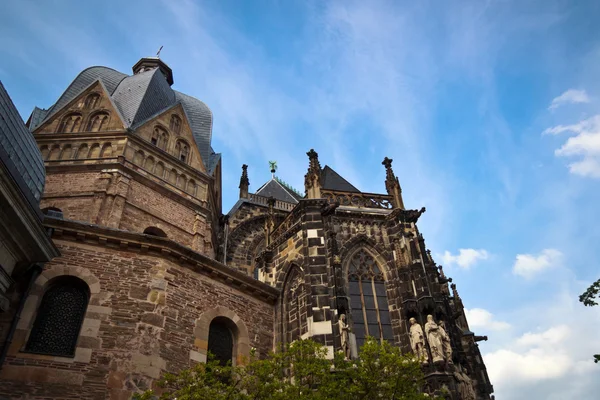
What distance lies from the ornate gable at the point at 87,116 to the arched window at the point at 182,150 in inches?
112

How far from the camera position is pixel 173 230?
19.3 m

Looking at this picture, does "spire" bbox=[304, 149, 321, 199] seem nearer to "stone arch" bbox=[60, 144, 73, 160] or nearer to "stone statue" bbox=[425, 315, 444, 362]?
"stone statue" bbox=[425, 315, 444, 362]

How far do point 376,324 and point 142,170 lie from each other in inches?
478

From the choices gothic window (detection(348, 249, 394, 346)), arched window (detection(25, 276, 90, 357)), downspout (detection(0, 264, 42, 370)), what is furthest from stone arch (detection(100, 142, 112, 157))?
gothic window (detection(348, 249, 394, 346))

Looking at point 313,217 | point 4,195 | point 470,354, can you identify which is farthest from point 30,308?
point 470,354

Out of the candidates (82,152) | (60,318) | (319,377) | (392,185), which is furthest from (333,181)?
(60,318)

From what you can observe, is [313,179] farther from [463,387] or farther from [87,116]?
[87,116]

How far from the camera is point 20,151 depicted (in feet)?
33.9

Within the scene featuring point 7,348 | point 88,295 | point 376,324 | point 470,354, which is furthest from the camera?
point 470,354

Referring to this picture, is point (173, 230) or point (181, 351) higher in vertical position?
point (173, 230)

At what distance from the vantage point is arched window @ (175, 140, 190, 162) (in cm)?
2257

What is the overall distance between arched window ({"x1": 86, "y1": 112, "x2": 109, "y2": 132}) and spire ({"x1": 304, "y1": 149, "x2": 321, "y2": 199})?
1060 cm

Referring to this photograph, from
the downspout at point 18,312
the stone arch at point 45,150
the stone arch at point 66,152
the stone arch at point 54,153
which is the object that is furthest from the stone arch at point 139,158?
the downspout at point 18,312

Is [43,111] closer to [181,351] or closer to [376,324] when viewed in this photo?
[181,351]
